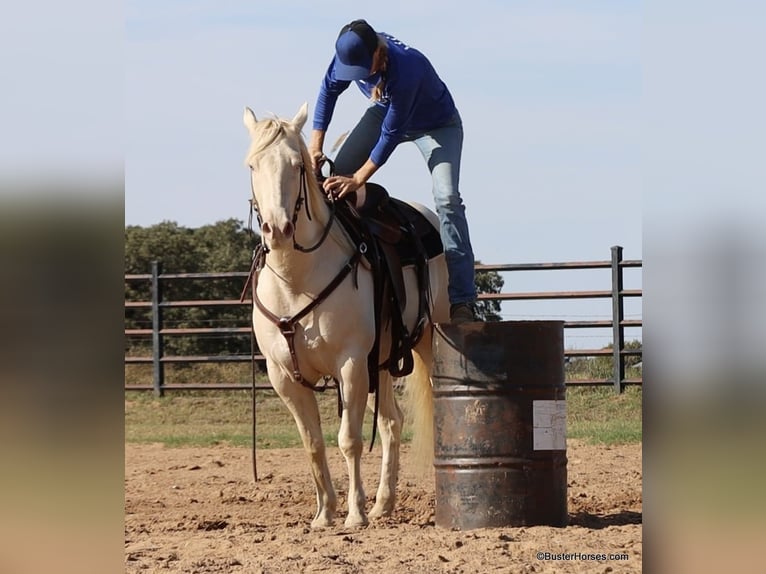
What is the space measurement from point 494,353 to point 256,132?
1.65 m

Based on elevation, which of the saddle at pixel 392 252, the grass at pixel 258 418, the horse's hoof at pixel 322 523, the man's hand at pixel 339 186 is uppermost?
the man's hand at pixel 339 186

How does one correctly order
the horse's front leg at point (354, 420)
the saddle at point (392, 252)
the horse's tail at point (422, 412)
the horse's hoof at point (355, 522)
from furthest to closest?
the horse's tail at point (422, 412) → the saddle at point (392, 252) → the horse's hoof at point (355, 522) → the horse's front leg at point (354, 420)

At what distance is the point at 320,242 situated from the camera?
5512 millimetres

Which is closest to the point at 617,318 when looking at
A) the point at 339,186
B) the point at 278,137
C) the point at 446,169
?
the point at 446,169

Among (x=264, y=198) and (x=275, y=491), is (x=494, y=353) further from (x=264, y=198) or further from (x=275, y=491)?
(x=275, y=491)

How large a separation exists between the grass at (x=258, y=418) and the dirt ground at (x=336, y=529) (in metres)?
1.59

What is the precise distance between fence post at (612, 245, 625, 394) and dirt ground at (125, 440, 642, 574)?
3854 mm

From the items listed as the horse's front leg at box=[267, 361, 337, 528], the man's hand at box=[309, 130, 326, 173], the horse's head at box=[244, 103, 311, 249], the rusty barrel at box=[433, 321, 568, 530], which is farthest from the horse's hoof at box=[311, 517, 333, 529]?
the man's hand at box=[309, 130, 326, 173]

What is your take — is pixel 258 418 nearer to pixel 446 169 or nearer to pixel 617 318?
pixel 617 318

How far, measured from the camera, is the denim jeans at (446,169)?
6.15 metres

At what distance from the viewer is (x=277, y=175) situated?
502 centimetres

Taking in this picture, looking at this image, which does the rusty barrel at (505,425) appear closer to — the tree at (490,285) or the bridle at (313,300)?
the bridle at (313,300)

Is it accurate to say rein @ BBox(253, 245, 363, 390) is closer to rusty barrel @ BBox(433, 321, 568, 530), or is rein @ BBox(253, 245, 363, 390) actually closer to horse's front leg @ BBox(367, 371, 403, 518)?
rusty barrel @ BBox(433, 321, 568, 530)

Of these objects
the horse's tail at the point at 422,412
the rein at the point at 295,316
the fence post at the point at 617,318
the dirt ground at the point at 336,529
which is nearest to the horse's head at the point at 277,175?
the rein at the point at 295,316
